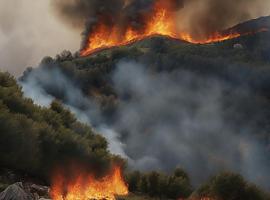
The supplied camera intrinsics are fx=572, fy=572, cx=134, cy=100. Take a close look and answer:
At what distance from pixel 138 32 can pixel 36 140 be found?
157492 mm

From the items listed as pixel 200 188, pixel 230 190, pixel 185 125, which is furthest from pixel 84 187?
pixel 185 125

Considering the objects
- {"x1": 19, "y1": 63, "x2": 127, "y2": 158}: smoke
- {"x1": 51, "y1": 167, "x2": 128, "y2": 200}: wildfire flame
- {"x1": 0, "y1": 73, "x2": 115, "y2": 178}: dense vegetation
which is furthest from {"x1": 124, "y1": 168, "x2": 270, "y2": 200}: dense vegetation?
{"x1": 19, "y1": 63, "x2": 127, "y2": 158}: smoke

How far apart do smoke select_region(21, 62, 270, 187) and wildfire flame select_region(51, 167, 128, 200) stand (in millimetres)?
58044

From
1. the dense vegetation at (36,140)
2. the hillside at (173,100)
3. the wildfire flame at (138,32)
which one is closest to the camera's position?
the dense vegetation at (36,140)

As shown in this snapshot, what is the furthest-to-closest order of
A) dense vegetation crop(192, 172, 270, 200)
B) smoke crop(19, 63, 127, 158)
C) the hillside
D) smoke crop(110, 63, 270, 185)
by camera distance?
1. smoke crop(19, 63, 127, 158)
2. the hillside
3. smoke crop(110, 63, 270, 185)
4. dense vegetation crop(192, 172, 270, 200)

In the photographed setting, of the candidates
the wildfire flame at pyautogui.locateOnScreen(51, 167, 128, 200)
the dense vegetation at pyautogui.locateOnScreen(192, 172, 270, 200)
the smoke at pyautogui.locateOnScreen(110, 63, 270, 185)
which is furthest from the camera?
the smoke at pyautogui.locateOnScreen(110, 63, 270, 185)

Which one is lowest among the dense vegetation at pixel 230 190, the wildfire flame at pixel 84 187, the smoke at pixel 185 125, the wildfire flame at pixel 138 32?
the wildfire flame at pixel 84 187

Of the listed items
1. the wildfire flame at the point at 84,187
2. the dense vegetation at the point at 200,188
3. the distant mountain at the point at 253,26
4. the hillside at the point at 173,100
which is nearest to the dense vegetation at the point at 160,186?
the dense vegetation at the point at 200,188

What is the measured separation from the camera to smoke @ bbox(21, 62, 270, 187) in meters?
97.9

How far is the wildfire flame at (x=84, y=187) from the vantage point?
21.1m

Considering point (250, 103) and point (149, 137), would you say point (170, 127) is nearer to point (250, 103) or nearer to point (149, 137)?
point (149, 137)

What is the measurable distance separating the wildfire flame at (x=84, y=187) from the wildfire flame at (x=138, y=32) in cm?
14131

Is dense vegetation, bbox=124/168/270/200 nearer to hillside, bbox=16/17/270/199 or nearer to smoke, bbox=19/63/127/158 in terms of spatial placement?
hillside, bbox=16/17/270/199

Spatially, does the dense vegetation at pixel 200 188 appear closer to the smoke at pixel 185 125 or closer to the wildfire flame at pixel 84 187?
the wildfire flame at pixel 84 187
